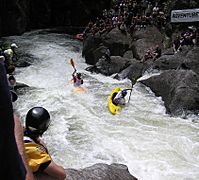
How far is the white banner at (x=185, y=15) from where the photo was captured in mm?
13414

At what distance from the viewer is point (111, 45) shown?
15.5 meters

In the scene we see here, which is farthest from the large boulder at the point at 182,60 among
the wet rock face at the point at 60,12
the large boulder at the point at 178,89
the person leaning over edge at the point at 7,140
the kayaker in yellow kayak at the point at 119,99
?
the wet rock face at the point at 60,12

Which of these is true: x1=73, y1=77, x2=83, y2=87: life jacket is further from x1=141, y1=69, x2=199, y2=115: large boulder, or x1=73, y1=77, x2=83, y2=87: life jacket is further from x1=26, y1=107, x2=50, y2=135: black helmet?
x1=26, y1=107, x2=50, y2=135: black helmet

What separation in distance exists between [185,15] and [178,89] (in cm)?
571

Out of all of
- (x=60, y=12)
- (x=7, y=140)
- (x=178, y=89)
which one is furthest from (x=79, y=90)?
(x=60, y=12)

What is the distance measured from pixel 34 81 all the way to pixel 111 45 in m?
4.21

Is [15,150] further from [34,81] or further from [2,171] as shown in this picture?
[34,81]

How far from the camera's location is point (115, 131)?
25.3 ft

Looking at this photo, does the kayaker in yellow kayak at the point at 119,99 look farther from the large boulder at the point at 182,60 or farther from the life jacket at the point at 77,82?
the large boulder at the point at 182,60

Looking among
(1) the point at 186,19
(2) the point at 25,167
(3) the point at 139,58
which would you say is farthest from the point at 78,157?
(1) the point at 186,19

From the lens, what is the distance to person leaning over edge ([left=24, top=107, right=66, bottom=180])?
7.32ft

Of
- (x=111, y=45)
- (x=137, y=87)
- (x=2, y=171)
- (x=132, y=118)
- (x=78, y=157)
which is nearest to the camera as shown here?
(x=2, y=171)

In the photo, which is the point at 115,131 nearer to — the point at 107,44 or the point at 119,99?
the point at 119,99

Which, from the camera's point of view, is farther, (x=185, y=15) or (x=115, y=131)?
(x=185, y=15)
